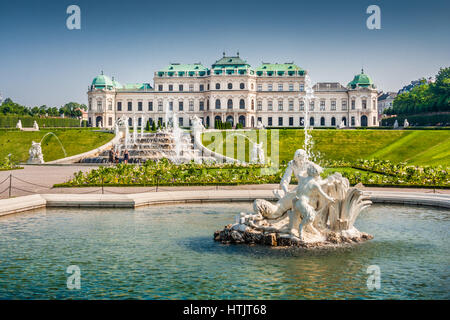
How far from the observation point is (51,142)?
52.3 meters

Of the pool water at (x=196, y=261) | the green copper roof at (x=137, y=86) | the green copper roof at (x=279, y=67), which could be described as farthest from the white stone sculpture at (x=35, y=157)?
the green copper roof at (x=279, y=67)

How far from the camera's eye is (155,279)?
32.0ft

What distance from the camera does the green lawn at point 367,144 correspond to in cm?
4162

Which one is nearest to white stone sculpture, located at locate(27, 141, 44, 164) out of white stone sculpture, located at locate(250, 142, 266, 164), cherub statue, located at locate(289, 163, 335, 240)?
white stone sculpture, located at locate(250, 142, 266, 164)

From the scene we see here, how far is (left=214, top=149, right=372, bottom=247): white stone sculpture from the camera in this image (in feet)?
39.1

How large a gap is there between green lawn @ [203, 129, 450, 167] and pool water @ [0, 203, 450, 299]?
2605 centimetres

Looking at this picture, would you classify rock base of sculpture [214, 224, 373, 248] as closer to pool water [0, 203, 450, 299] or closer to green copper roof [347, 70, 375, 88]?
pool water [0, 203, 450, 299]

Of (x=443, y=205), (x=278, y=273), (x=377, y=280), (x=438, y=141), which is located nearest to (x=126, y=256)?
(x=278, y=273)

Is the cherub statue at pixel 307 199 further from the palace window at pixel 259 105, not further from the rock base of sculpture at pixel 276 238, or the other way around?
the palace window at pixel 259 105

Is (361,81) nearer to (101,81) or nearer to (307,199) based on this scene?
(101,81)

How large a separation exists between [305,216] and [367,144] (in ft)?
126

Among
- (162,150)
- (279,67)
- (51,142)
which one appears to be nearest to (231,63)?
(279,67)

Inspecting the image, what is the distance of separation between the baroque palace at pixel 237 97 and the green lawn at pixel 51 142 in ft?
131
